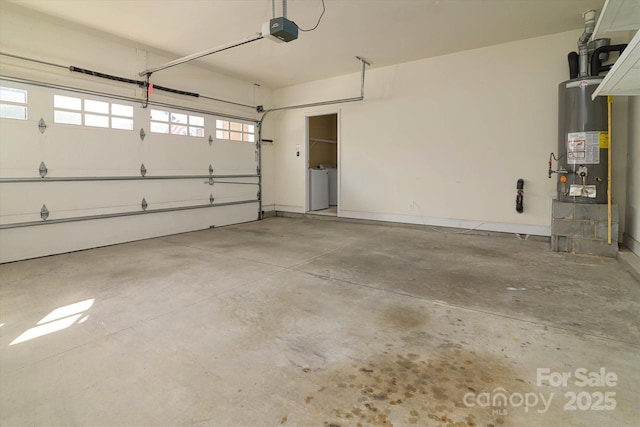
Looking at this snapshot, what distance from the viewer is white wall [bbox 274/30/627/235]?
473 cm

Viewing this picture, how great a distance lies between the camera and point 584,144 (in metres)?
3.82

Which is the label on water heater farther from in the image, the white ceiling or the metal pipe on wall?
the metal pipe on wall

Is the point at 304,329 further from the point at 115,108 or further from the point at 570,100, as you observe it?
the point at 115,108

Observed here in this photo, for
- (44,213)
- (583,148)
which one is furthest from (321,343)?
(44,213)

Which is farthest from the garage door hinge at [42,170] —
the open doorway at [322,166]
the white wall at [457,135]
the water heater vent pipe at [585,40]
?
the water heater vent pipe at [585,40]

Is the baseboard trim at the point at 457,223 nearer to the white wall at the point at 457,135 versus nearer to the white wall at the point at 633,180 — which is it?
the white wall at the point at 457,135

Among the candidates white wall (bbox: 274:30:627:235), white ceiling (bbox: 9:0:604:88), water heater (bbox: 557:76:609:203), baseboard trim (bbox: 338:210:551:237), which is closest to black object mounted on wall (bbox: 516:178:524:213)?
white wall (bbox: 274:30:627:235)

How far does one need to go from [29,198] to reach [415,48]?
228 inches

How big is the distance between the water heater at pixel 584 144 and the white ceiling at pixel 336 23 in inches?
39.2

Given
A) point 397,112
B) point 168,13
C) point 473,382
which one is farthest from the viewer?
point 397,112

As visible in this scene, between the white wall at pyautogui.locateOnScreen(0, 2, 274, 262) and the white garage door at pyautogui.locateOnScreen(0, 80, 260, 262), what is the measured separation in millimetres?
13

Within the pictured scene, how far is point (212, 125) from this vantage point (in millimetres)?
6145

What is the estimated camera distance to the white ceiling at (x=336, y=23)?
3.72m

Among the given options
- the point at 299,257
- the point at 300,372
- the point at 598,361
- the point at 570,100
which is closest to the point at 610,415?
the point at 598,361
